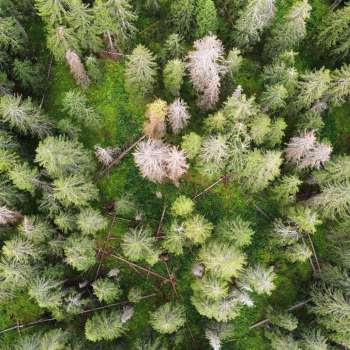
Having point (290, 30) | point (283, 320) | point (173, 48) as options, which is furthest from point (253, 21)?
point (283, 320)

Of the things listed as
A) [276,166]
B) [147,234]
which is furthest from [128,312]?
[276,166]

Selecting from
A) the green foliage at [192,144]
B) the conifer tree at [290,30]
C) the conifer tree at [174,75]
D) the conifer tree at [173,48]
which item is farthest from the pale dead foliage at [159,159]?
the conifer tree at [290,30]

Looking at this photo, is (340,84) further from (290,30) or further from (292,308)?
(292,308)

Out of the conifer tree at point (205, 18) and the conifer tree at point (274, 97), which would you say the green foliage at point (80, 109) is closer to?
the conifer tree at point (205, 18)

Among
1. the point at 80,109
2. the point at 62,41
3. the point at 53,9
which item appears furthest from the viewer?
the point at 80,109

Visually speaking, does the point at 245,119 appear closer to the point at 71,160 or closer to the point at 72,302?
the point at 71,160

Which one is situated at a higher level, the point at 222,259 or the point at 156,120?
the point at 156,120

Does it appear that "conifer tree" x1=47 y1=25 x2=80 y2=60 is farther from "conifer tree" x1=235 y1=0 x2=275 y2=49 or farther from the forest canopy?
"conifer tree" x1=235 y1=0 x2=275 y2=49

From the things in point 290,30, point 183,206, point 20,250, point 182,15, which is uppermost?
point 290,30

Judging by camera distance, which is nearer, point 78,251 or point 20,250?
point 20,250
